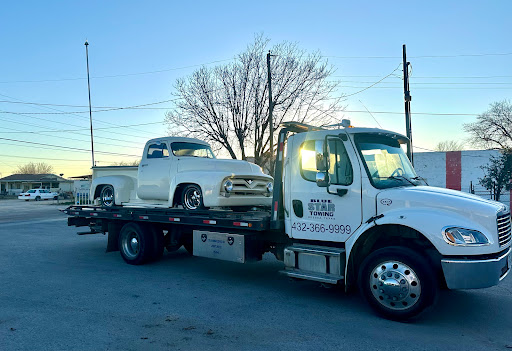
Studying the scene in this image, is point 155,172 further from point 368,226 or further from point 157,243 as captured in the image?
point 368,226

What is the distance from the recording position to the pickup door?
8812 mm

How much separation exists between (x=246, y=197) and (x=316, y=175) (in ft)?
7.67

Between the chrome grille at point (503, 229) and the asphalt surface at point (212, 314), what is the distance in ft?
3.37

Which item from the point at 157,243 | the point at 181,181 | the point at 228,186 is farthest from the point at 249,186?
the point at 157,243

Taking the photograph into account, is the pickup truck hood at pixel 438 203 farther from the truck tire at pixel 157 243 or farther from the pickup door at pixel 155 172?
the truck tire at pixel 157 243

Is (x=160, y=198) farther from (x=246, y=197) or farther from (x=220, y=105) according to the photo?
(x=220, y=105)

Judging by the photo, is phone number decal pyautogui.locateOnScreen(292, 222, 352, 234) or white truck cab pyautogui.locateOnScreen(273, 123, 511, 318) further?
phone number decal pyautogui.locateOnScreen(292, 222, 352, 234)

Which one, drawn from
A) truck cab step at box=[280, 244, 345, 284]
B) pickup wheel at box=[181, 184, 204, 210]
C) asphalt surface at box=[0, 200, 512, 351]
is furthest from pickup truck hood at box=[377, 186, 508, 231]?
pickup wheel at box=[181, 184, 204, 210]

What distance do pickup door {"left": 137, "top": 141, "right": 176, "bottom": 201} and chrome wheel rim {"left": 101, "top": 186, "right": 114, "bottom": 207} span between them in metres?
1.08

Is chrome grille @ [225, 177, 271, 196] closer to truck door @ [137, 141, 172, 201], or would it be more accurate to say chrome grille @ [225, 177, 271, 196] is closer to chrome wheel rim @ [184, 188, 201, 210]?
chrome wheel rim @ [184, 188, 201, 210]

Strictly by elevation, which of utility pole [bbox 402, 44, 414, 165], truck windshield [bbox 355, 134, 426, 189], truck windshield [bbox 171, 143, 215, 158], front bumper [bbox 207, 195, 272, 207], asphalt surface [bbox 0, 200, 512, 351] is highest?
utility pole [bbox 402, 44, 414, 165]

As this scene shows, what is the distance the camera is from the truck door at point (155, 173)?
8828 mm

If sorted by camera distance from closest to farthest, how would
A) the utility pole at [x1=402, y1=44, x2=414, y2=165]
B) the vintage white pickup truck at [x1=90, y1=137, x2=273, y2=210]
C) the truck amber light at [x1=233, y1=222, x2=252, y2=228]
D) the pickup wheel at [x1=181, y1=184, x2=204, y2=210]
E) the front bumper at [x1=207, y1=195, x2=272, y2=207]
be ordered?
the truck amber light at [x1=233, y1=222, x2=252, y2=228] → the front bumper at [x1=207, y1=195, x2=272, y2=207] → the vintage white pickup truck at [x1=90, y1=137, x2=273, y2=210] → the pickup wheel at [x1=181, y1=184, x2=204, y2=210] → the utility pole at [x1=402, y1=44, x2=414, y2=165]

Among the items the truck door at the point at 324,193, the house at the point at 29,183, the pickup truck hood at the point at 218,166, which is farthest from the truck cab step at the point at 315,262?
the house at the point at 29,183
